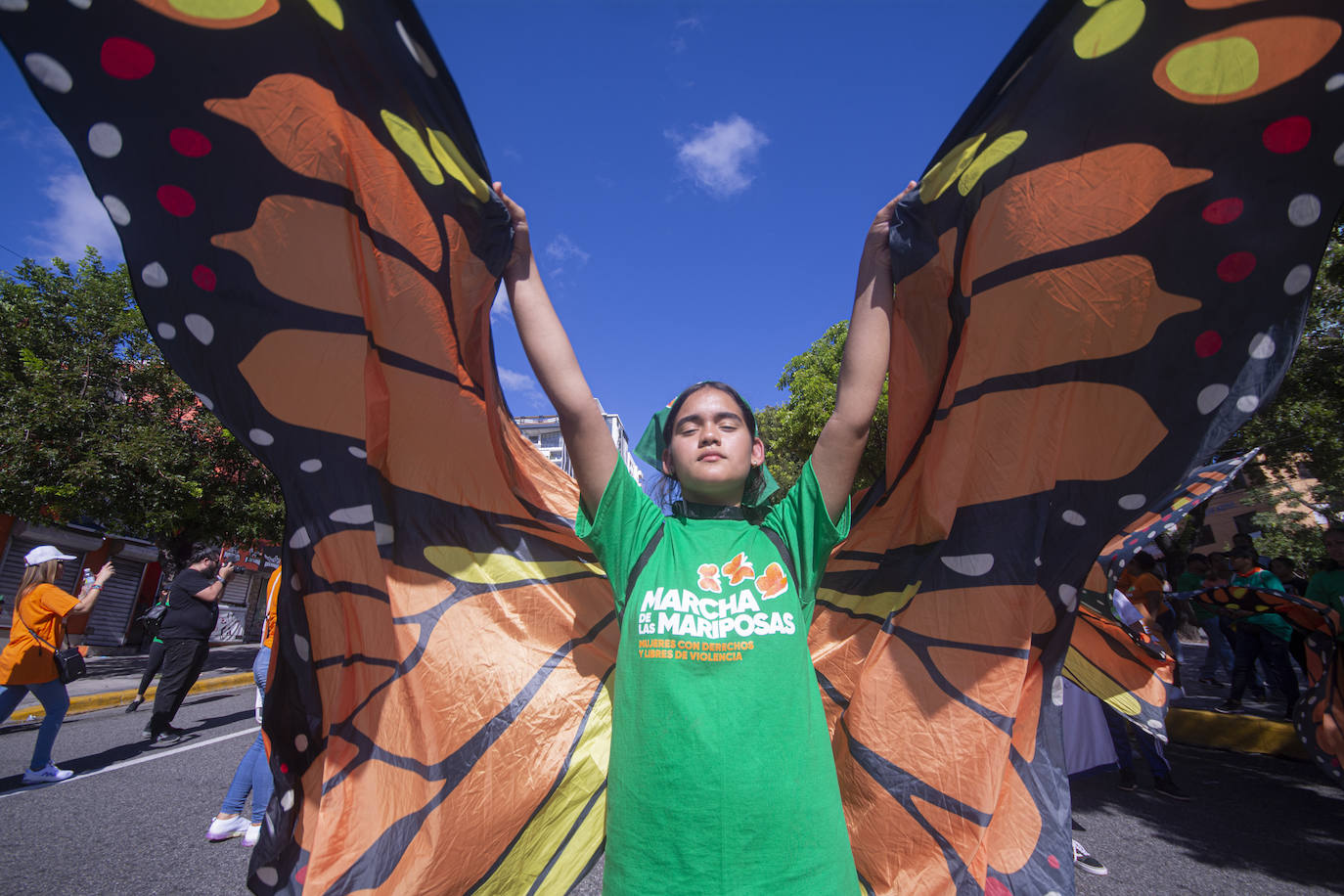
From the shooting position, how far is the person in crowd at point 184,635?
553 centimetres

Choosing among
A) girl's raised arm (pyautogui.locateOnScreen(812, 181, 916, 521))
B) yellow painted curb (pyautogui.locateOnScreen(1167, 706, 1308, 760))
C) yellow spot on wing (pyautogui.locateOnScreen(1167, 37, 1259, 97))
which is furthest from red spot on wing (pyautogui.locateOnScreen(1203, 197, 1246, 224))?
yellow painted curb (pyautogui.locateOnScreen(1167, 706, 1308, 760))

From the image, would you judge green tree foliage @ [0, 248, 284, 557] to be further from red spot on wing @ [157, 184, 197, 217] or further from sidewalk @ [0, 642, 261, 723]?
red spot on wing @ [157, 184, 197, 217]

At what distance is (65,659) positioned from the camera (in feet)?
15.3

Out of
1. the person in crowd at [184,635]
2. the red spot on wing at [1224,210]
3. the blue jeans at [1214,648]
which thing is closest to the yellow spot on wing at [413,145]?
the red spot on wing at [1224,210]

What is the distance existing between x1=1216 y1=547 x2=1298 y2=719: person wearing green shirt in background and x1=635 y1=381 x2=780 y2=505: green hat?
6957 millimetres

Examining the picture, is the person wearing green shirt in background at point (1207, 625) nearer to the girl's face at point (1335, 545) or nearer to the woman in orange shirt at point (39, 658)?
the girl's face at point (1335, 545)

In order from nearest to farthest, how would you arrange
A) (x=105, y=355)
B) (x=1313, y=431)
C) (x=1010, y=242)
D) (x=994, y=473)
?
(x=1010, y=242)
(x=994, y=473)
(x=1313, y=431)
(x=105, y=355)

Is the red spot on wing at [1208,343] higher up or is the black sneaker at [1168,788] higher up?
the red spot on wing at [1208,343]

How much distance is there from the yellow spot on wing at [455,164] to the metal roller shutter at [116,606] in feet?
64.0

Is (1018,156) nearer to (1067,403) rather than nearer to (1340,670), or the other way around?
(1067,403)

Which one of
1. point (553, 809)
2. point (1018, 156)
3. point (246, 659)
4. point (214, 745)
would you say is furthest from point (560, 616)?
point (246, 659)

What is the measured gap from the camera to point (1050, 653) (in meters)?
1.47

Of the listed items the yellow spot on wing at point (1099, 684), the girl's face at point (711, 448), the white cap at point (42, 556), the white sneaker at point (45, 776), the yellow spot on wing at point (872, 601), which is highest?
the girl's face at point (711, 448)

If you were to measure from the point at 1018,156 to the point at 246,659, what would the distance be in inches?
668
